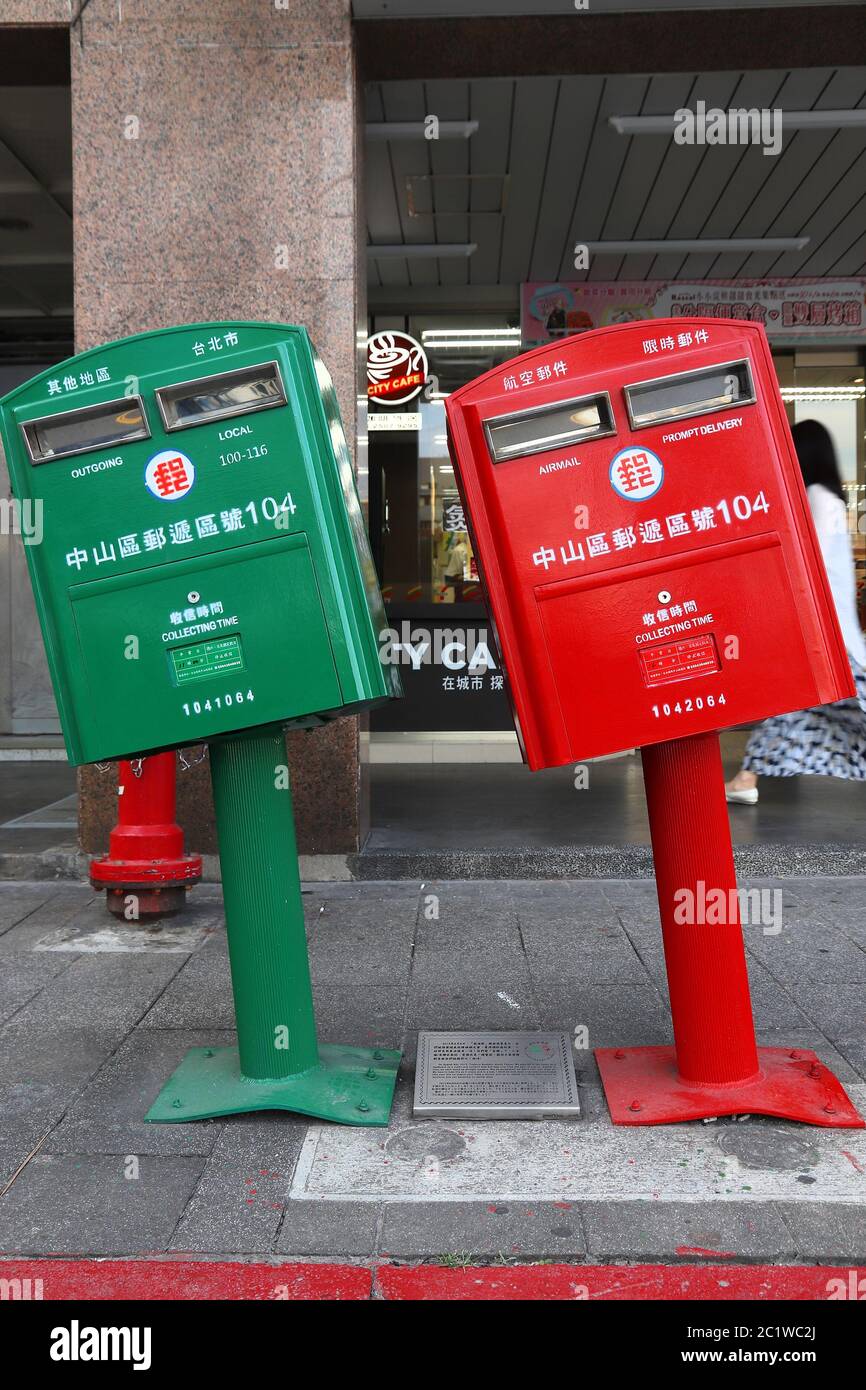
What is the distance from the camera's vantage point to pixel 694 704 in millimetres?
2889

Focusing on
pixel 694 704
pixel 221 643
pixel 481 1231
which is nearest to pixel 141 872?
pixel 221 643

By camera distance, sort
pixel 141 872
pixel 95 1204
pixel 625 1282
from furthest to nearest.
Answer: pixel 141 872 < pixel 95 1204 < pixel 625 1282

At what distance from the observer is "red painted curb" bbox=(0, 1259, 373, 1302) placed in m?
2.36

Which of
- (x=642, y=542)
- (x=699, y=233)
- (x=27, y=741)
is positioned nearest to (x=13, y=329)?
(x=27, y=741)

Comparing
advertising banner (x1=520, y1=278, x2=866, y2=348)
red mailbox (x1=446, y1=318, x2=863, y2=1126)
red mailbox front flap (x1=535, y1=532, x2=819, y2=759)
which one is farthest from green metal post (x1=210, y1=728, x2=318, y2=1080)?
advertising banner (x1=520, y1=278, x2=866, y2=348)

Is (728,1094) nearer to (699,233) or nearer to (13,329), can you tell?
(699,233)

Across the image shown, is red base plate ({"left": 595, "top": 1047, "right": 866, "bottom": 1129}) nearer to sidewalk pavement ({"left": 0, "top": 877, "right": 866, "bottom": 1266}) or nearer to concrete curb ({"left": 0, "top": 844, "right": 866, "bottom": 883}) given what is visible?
sidewalk pavement ({"left": 0, "top": 877, "right": 866, "bottom": 1266})

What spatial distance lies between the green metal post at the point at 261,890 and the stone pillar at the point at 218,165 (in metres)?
2.73

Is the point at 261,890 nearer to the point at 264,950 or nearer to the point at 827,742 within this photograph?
the point at 264,950

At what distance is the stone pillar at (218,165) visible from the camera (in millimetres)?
5426

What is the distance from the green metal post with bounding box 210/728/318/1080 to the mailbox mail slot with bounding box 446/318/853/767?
35.2 inches

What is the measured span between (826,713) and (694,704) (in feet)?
5.81

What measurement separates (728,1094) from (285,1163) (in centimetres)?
121

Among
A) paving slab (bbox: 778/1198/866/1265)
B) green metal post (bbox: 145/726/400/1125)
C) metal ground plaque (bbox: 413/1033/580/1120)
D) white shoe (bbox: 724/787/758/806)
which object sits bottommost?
paving slab (bbox: 778/1198/866/1265)
